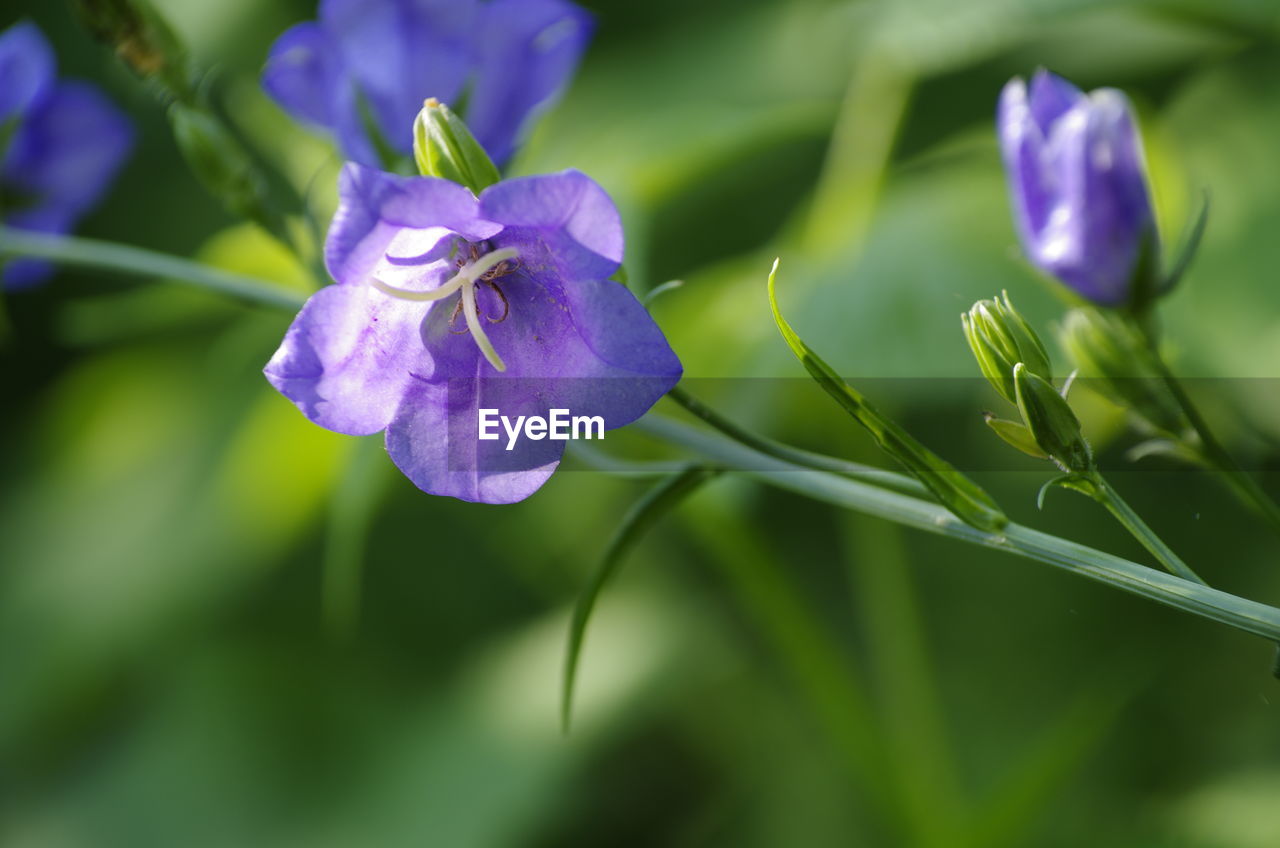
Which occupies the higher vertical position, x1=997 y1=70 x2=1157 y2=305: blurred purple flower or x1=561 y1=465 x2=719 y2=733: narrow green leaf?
x1=997 y1=70 x2=1157 y2=305: blurred purple flower

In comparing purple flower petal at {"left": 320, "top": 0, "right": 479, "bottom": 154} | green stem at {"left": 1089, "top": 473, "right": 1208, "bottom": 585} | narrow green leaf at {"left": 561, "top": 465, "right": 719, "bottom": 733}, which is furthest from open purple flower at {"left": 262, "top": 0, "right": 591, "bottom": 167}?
green stem at {"left": 1089, "top": 473, "right": 1208, "bottom": 585}

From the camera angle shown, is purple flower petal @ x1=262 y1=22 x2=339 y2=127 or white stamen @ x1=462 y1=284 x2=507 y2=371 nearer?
white stamen @ x1=462 y1=284 x2=507 y2=371

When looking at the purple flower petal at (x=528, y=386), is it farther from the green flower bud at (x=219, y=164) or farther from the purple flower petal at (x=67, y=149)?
the purple flower petal at (x=67, y=149)

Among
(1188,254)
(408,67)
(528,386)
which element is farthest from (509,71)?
(1188,254)

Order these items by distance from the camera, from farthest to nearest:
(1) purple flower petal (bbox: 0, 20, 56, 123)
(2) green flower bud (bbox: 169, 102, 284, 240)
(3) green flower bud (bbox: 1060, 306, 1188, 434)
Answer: (1) purple flower petal (bbox: 0, 20, 56, 123)
(2) green flower bud (bbox: 169, 102, 284, 240)
(3) green flower bud (bbox: 1060, 306, 1188, 434)

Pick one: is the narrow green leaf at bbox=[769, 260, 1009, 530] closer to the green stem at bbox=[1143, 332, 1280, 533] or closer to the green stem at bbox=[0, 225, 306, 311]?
the green stem at bbox=[1143, 332, 1280, 533]

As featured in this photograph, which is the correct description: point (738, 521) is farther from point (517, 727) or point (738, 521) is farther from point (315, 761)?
point (315, 761)
